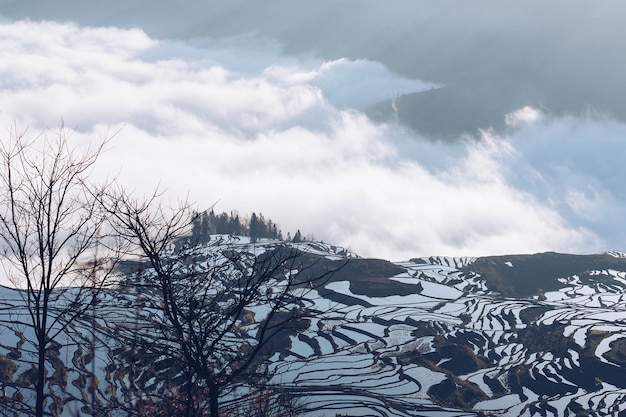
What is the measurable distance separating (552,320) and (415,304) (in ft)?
75.6

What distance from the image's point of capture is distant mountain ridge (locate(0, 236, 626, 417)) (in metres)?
77.2

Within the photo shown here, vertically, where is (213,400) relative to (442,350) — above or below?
below

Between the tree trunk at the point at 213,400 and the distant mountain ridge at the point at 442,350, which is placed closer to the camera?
the tree trunk at the point at 213,400

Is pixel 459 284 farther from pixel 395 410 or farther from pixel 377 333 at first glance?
pixel 395 410

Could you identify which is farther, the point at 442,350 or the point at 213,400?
the point at 442,350

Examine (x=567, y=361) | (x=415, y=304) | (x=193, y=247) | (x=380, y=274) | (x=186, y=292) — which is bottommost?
(x=186, y=292)

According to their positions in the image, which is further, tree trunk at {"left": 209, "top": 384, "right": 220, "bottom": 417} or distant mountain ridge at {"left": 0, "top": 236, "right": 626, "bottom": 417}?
distant mountain ridge at {"left": 0, "top": 236, "right": 626, "bottom": 417}

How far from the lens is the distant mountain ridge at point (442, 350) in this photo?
77188 mm

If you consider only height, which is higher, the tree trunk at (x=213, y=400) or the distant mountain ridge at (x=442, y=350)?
the distant mountain ridge at (x=442, y=350)

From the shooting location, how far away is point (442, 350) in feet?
323

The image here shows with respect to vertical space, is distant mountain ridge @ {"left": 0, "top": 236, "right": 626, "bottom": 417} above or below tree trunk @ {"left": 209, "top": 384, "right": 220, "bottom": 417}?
above

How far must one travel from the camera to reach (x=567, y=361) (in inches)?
3718

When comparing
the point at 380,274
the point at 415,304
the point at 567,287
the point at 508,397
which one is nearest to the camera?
the point at 508,397

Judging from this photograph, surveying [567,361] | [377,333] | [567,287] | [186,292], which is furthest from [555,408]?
[186,292]
